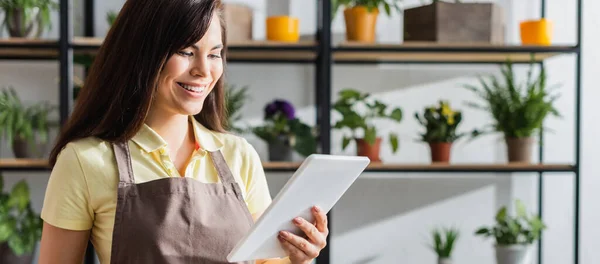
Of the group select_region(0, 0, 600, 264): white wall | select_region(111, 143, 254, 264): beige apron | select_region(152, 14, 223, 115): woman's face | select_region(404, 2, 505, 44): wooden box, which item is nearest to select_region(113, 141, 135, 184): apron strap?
select_region(111, 143, 254, 264): beige apron

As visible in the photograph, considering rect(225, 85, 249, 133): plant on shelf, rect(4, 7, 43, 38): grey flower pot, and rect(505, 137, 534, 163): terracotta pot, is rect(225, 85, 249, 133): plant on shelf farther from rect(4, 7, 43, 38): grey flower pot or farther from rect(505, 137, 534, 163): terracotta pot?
rect(505, 137, 534, 163): terracotta pot

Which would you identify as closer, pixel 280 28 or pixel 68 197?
pixel 68 197

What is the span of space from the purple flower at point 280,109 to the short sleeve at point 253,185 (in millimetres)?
1129

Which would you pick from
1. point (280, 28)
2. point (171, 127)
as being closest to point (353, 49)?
point (280, 28)

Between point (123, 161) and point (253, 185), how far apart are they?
286mm

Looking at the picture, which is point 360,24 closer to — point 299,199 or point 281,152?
point 281,152

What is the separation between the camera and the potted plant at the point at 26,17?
248 centimetres

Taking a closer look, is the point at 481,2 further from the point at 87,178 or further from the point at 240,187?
the point at 87,178

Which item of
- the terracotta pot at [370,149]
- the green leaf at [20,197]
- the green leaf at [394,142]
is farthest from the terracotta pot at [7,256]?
the green leaf at [394,142]

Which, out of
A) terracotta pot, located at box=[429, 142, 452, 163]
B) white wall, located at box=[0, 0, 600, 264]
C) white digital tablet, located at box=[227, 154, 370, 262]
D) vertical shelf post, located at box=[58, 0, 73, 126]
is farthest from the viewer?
white wall, located at box=[0, 0, 600, 264]

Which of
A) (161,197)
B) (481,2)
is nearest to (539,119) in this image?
(481,2)

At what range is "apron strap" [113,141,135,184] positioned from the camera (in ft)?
4.26

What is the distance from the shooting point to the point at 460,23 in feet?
8.33

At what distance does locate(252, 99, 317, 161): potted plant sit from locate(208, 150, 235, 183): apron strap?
1.13m
